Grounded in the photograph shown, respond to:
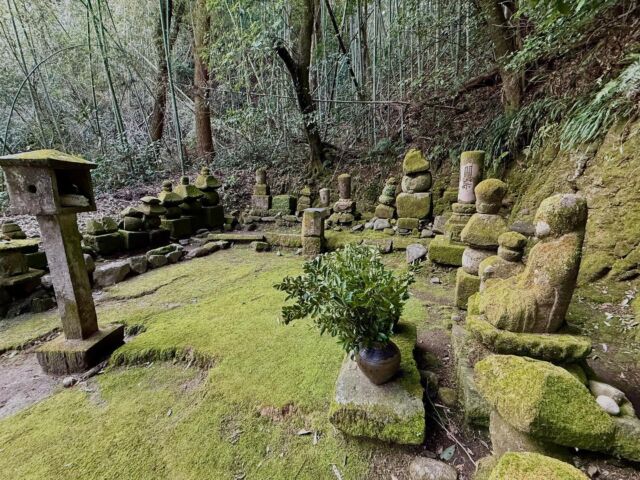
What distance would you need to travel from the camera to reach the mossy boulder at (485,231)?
2205 mm

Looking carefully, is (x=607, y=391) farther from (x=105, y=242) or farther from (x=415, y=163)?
(x=105, y=242)

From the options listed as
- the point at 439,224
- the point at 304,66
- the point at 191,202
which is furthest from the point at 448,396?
the point at 304,66

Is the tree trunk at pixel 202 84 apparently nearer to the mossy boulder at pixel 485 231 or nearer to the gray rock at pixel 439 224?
the gray rock at pixel 439 224

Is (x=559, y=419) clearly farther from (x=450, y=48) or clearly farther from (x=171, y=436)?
(x=450, y=48)

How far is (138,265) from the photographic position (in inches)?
147

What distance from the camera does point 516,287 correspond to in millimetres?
1459

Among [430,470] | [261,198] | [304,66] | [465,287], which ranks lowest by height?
[430,470]

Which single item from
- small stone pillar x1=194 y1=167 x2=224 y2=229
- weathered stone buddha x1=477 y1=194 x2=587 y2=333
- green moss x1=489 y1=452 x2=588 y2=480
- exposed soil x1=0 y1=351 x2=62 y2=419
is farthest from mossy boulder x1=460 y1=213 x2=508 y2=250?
small stone pillar x1=194 y1=167 x2=224 y2=229

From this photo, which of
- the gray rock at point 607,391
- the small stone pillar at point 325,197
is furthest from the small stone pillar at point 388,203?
the gray rock at point 607,391

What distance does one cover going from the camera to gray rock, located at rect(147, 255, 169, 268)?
3.91 m

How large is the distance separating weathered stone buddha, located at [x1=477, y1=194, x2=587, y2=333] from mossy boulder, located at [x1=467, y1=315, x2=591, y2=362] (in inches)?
1.6

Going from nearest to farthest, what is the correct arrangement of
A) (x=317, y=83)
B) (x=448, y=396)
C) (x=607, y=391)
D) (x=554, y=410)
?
(x=554, y=410)
(x=607, y=391)
(x=448, y=396)
(x=317, y=83)

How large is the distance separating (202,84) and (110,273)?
18.3 feet

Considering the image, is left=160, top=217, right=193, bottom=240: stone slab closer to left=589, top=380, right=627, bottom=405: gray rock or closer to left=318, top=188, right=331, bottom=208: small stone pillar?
left=318, top=188, right=331, bottom=208: small stone pillar
